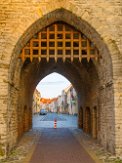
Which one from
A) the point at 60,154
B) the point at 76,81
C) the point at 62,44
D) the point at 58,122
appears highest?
the point at 62,44

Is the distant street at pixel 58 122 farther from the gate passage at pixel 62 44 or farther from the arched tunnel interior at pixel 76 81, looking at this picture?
the gate passage at pixel 62 44

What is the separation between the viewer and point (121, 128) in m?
9.16

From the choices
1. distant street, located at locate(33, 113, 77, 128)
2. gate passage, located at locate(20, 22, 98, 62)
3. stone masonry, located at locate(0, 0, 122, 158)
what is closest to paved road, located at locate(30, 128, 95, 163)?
stone masonry, located at locate(0, 0, 122, 158)

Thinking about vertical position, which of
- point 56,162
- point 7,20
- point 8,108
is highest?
point 7,20

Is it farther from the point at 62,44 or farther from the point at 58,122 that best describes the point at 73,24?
the point at 58,122

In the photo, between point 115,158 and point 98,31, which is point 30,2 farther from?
point 115,158

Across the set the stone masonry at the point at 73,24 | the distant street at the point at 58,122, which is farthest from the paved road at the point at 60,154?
the distant street at the point at 58,122

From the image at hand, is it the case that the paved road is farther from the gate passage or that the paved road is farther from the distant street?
the distant street

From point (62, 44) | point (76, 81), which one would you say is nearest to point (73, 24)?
point (62, 44)

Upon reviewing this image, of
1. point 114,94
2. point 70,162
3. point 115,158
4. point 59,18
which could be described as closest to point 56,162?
point 70,162

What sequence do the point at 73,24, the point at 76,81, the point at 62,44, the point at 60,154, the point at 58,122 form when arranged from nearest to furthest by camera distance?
the point at 60,154
the point at 73,24
the point at 62,44
the point at 76,81
the point at 58,122

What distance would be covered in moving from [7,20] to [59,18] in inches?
66.0

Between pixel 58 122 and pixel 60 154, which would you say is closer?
pixel 60 154

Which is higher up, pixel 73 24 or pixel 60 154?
pixel 73 24
